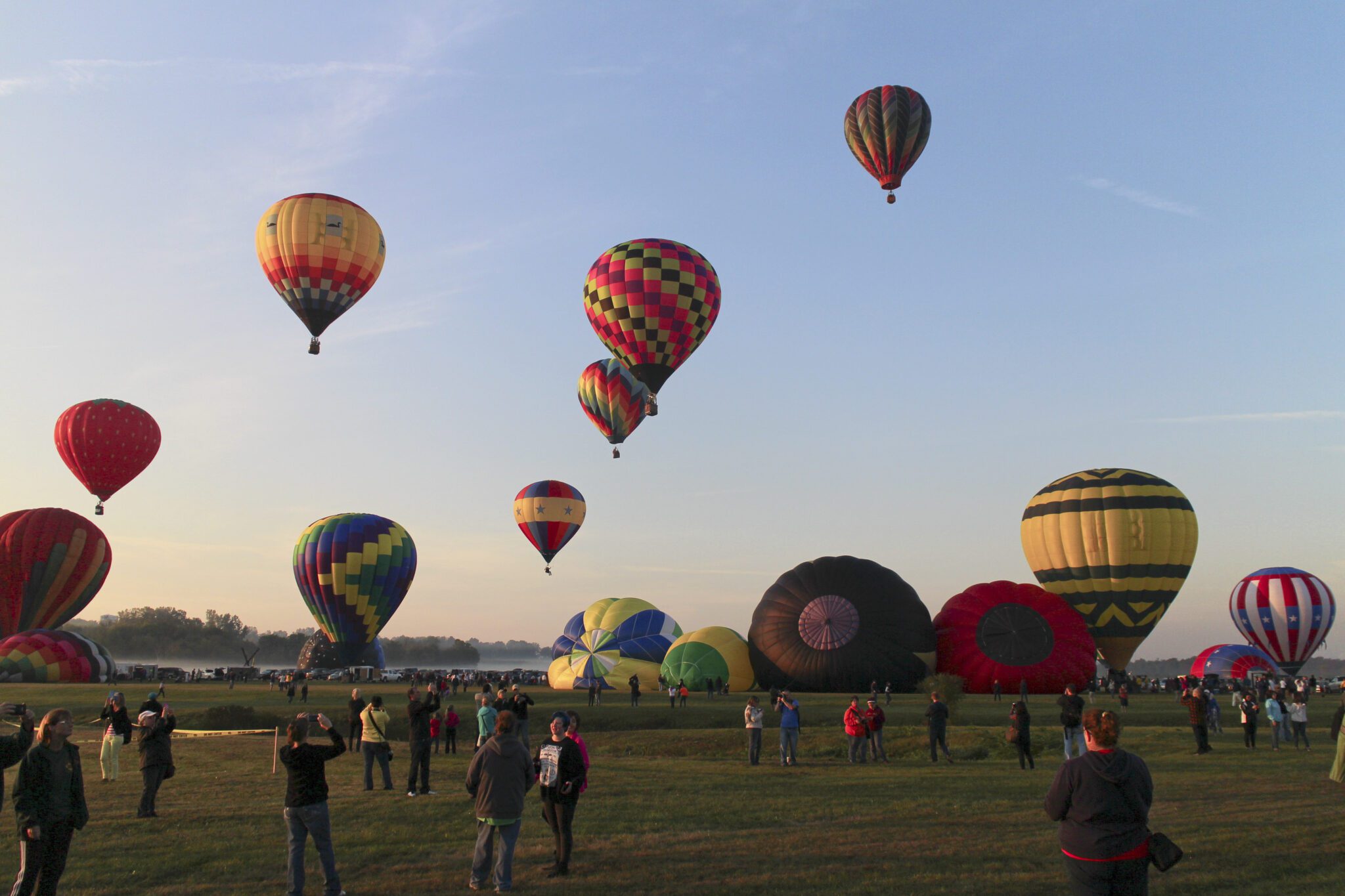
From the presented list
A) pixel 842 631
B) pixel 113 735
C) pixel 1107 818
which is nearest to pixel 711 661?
pixel 842 631

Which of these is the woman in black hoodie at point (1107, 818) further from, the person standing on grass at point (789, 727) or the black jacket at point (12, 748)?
the person standing on grass at point (789, 727)

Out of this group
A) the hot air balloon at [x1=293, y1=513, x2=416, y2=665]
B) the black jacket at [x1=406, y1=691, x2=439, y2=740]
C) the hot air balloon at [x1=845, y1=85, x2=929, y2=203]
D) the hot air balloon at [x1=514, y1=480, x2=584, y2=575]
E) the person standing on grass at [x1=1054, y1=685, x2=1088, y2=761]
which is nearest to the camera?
the black jacket at [x1=406, y1=691, x2=439, y2=740]

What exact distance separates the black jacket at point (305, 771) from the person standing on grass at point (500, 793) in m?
1.18

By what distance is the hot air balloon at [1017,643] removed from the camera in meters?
38.2

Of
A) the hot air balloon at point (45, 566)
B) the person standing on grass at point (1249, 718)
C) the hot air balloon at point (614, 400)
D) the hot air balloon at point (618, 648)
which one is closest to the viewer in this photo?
the person standing on grass at point (1249, 718)

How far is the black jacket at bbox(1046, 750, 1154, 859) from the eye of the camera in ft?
17.2

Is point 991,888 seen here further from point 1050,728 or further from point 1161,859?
point 1050,728

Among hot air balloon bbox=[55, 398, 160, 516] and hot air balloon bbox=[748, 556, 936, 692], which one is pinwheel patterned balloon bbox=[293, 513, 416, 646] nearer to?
hot air balloon bbox=[55, 398, 160, 516]

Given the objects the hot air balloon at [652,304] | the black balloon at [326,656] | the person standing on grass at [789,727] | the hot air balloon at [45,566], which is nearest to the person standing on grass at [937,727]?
the person standing on grass at [789,727]

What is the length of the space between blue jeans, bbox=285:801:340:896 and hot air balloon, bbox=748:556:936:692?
32.1 m

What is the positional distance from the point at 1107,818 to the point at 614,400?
4636 cm

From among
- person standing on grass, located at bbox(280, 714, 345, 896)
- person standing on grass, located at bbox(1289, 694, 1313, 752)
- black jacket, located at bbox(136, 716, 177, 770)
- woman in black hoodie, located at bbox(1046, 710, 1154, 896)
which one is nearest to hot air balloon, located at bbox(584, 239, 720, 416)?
person standing on grass, located at bbox(1289, 694, 1313, 752)

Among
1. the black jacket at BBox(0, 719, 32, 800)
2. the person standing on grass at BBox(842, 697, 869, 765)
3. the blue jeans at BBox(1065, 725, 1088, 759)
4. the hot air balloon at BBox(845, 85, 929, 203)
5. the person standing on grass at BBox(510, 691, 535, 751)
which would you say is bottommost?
the person standing on grass at BBox(842, 697, 869, 765)

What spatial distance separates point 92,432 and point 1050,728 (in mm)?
49270
